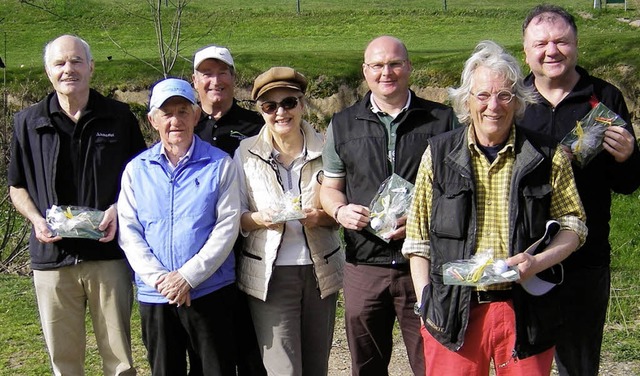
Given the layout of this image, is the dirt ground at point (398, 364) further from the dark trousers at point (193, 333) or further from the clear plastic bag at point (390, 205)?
the clear plastic bag at point (390, 205)

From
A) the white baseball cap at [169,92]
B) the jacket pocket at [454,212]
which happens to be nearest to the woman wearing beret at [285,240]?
the white baseball cap at [169,92]

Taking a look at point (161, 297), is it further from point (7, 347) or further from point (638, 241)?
point (638, 241)

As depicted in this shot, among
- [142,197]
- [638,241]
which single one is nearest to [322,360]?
[142,197]

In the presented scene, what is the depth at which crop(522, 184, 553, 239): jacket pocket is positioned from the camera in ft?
11.7

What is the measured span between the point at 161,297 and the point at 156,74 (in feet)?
28.2

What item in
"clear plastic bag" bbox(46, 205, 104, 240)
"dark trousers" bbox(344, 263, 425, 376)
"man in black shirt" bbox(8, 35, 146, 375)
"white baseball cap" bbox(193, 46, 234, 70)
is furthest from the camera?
"white baseball cap" bbox(193, 46, 234, 70)

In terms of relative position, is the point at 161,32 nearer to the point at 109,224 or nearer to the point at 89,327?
the point at 89,327

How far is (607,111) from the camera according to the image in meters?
4.05

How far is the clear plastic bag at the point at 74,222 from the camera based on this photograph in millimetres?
4492

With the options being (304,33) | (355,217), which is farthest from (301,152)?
(304,33)

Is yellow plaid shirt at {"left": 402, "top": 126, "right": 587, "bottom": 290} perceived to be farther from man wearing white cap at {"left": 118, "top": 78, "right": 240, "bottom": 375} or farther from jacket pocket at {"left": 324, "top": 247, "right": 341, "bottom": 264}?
man wearing white cap at {"left": 118, "top": 78, "right": 240, "bottom": 375}

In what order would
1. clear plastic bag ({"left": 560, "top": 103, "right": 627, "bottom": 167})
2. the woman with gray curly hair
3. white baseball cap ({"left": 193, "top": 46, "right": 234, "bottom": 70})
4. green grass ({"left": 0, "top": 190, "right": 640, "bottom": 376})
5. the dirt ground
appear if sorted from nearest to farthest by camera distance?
the woman with gray curly hair
clear plastic bag ({"left": 560, "top": 103, "right": 627, "bottom": 167})
white baseball cap ({"left": 193, "top": 46, "right": 234, "bottom": 70})
the dirt ground
green grass ({"left": 0, "top": 190, "right": 640, "bottom": 376})

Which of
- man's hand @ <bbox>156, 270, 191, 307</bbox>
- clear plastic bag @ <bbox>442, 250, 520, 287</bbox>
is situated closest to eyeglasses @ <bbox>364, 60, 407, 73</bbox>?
clear plastic bag @ <bbox>442, 250, 520, 287</bbox>

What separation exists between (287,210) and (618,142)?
1621 mm
